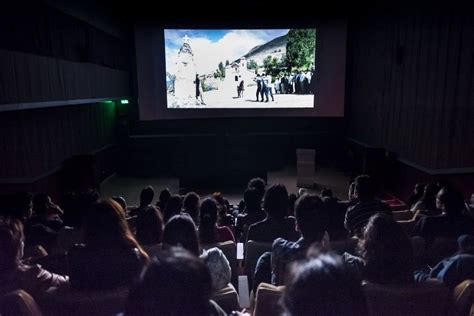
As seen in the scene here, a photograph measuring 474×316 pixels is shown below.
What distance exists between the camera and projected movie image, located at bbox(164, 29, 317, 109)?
8.84 meters

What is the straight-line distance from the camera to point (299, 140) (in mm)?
10648

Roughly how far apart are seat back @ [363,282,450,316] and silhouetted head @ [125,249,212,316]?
0.90m

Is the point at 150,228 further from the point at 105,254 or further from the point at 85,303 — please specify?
the point at 85,303

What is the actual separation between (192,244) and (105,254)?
45cm

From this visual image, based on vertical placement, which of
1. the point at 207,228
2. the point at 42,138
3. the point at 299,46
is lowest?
the point at 207,228

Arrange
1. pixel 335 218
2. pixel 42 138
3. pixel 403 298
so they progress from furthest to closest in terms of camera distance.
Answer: pixel 42 138 < pixel 335 218 < pixel 403 298

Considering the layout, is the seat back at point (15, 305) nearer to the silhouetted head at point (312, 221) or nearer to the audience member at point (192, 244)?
the audience member at point (192, 244)

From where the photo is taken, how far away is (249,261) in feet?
8.75

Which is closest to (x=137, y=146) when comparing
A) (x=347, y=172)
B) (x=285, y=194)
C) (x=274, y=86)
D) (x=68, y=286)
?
(x=274, y=86)

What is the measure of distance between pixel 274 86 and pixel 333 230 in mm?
6395

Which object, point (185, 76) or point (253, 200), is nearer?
point (253, 200)

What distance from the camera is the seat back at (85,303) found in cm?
163

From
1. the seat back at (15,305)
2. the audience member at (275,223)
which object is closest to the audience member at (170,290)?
the seat back at (15,305)

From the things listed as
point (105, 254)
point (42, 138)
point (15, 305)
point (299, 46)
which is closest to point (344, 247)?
point (105, 254)
